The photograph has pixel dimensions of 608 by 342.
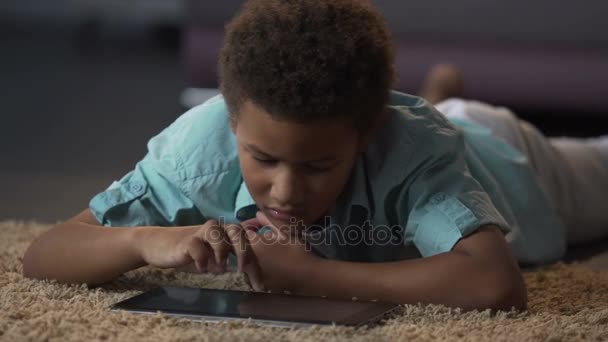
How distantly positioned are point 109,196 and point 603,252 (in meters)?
0.82

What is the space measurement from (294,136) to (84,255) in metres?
0.27

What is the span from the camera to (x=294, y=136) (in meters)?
0.93

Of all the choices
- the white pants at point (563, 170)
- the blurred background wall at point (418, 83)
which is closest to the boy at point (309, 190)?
the white pants at point (563, 170)

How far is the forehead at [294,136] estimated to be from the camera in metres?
0.93

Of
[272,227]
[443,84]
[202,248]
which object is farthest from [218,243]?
[443,84]

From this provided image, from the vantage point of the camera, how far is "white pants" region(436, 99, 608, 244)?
1539 millimetres

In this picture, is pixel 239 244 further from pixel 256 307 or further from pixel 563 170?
pixel 563 170

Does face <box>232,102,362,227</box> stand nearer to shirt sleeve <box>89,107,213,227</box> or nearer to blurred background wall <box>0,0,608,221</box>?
shirt sleeve <box>89,107,213,227</box>

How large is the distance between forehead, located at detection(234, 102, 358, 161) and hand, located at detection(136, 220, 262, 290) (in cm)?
8

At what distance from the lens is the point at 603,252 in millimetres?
1537

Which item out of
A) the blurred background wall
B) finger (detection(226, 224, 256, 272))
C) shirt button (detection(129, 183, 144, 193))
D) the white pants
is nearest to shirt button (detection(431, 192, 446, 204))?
finger (detection(226, 224, 256, 272))

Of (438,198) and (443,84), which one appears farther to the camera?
(443,84)

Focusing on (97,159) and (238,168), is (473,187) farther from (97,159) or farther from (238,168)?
(97,159)

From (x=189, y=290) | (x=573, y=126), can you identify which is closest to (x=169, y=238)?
(x=189, y=290)
